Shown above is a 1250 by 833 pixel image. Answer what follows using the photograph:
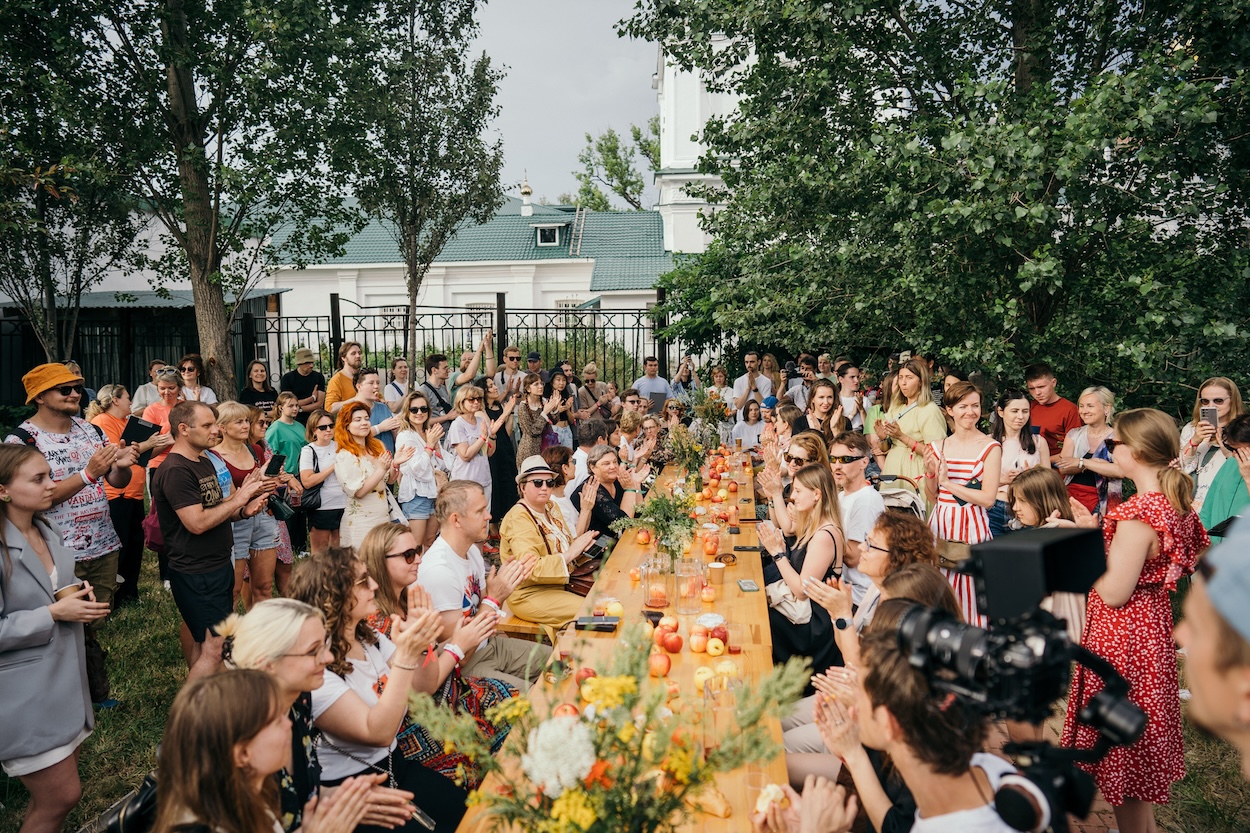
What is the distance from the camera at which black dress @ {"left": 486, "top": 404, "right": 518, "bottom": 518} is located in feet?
28.8

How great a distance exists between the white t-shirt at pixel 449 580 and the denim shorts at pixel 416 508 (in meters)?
2.41

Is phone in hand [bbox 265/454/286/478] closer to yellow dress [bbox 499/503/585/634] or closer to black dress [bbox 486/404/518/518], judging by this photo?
yellow dress [bbox 499/503/585/634]

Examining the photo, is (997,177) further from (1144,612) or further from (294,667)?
(294,667)

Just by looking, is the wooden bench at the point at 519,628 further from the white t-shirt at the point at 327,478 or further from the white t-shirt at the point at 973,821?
the white t-shirt at the point at 973,821

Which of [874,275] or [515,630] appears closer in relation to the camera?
[515,630]

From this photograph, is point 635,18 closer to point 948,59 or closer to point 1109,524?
point 948,59

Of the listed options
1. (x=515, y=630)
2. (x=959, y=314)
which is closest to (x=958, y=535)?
(x=959, y=314)

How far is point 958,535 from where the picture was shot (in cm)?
508

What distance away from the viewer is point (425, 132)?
11.7m

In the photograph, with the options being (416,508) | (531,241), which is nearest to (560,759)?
(416,508)

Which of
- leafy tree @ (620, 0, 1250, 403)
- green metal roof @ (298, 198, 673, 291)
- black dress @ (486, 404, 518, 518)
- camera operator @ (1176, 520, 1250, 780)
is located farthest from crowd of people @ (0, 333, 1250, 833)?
green metal roof @ (298, 198, 673, 291)

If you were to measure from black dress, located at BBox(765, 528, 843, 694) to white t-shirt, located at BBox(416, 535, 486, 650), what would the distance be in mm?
1643

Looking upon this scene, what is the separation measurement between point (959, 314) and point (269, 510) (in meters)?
5.90

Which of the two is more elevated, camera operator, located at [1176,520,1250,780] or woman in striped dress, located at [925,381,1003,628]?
camera operator, located at [1176,520,1250,780]
